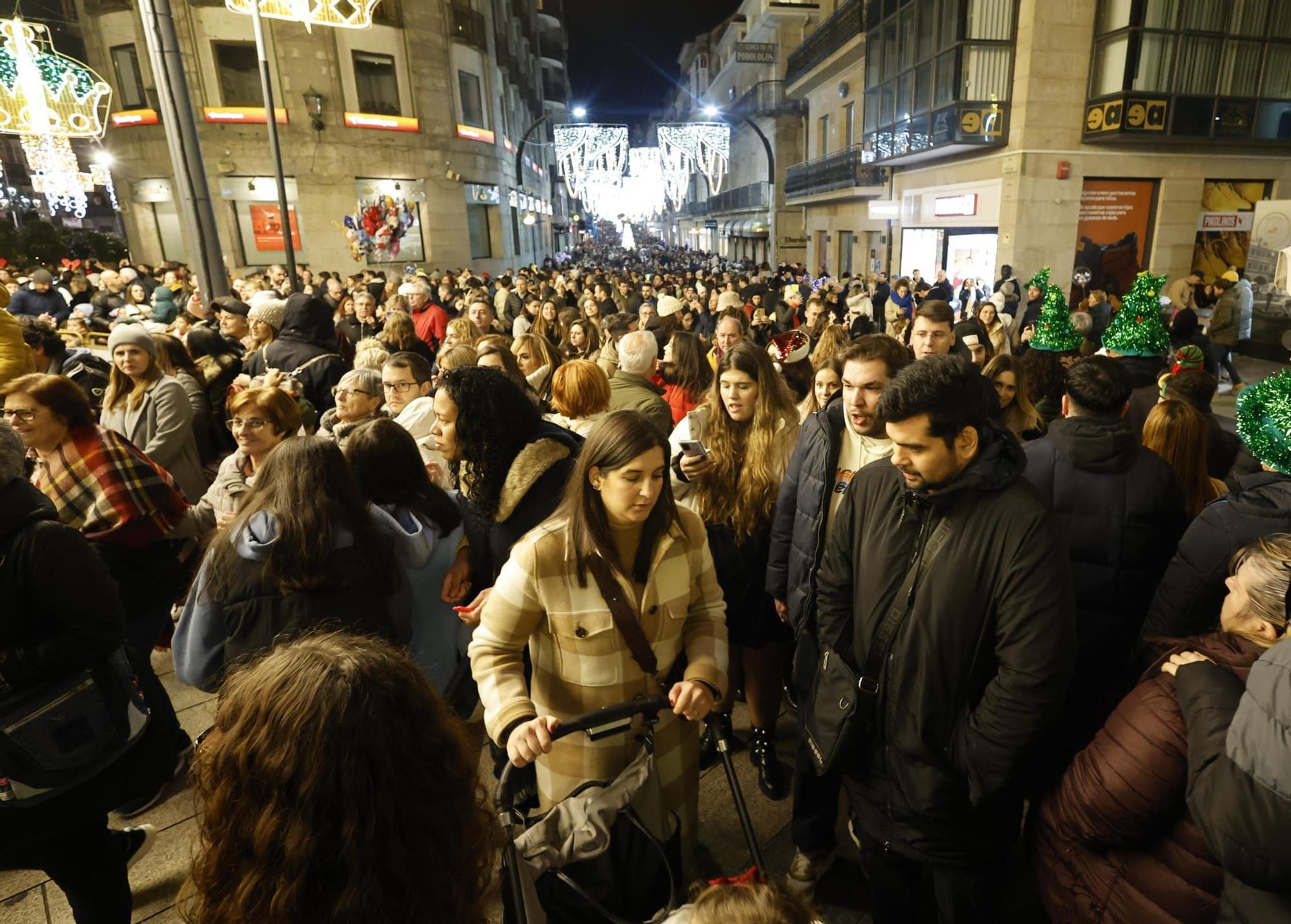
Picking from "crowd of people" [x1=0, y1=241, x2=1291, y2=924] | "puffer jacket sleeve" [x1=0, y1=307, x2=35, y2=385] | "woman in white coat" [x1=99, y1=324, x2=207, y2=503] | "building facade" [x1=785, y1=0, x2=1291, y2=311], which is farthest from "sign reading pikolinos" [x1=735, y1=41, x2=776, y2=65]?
"crowd of people" [x1=0, y1=241, x2=1291, y2=924]

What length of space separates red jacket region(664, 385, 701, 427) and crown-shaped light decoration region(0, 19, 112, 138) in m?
12.7

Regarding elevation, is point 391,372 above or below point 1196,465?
above

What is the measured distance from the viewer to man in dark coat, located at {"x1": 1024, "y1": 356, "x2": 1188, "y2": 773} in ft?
8.53

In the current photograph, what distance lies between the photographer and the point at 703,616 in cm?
240

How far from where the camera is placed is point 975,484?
6.54 ft

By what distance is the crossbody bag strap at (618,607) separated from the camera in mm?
2127

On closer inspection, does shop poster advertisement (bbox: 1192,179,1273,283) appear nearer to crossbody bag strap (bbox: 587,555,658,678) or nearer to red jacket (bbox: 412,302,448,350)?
red jacket (bbox: 412,302,448,350)

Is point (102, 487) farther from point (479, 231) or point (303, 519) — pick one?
point (479, 231)

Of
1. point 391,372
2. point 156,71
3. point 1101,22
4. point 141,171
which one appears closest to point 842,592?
point 391,372

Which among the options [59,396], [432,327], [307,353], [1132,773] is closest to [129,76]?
[432,327]

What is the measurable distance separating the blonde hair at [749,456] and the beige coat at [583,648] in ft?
2.99

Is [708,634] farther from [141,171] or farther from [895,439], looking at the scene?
[141,171]

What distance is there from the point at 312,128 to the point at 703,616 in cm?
2392

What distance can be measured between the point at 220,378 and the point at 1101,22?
19.4 meters
